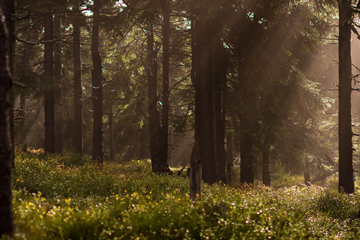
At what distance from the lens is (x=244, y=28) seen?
11.9m

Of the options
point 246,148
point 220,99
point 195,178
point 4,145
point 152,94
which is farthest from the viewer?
point 152,94

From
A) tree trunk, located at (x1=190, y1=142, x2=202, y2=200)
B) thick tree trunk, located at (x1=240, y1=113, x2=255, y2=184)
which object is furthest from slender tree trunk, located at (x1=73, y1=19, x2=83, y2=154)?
tree trunk, located at (x1=190, y1=142, x2=202, y2=200)

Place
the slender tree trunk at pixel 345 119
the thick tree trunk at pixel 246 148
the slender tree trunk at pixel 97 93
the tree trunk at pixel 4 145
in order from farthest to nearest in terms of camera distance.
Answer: the slender tree trunk at pixel 97 93
the thick tree trunk at pixel 246 148
the slender tree trunk at pixel 345 119
the tree trunk at pixel 4 145

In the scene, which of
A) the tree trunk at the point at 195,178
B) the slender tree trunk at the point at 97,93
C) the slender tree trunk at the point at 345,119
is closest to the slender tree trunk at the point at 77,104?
the slender tree trunk at the point at 97,93

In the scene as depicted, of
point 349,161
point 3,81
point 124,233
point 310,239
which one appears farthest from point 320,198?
point 3,81

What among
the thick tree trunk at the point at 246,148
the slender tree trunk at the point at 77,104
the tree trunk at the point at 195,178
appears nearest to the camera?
the tree trunk at the point at 195,178

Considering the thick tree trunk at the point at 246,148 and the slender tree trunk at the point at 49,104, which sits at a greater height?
the slender tree trunk at the point at 49,104

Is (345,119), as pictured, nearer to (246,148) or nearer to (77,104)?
(246,148)

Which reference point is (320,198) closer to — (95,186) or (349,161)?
(349,161)

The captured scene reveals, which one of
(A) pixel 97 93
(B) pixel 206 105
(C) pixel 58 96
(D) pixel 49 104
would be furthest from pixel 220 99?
(C) pixel 58 96

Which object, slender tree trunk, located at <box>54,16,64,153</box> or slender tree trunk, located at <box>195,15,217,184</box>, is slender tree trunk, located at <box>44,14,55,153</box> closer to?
slender tree trunk, located at <box>54,16,64,153</box>

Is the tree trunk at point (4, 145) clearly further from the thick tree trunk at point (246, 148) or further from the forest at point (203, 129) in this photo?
the thick tree trunk at point (246, 148)

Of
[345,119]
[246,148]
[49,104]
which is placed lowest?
[246,148]

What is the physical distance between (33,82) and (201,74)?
7.83 m
